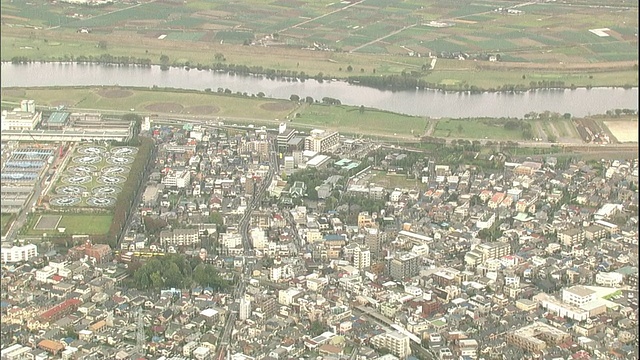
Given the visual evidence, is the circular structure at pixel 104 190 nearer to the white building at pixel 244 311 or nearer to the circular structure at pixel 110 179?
the circular structure at pixel 110 179

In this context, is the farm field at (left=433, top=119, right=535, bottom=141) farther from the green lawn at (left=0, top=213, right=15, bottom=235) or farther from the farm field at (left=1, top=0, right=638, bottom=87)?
the green lawn at (left=0, top=213, right=15, bottom=235)

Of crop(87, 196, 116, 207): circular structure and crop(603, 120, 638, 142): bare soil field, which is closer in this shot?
crop(87, 196, 116, 207): circular structure

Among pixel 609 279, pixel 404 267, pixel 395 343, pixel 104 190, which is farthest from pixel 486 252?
pixel 104 190

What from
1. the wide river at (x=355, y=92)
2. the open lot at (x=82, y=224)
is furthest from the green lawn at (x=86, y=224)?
the wide river at (x=355, y=92)

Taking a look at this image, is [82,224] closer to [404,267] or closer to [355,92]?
[404,267]

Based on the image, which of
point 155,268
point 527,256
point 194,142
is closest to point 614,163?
point 527,256

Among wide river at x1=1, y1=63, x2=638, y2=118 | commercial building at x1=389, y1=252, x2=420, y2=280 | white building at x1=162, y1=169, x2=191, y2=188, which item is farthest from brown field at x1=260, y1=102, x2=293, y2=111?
commercial building at x1=389, y1=252, x2=420, y2=280

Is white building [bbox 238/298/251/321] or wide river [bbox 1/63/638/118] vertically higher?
white building [bbox 238/298/251/321]
